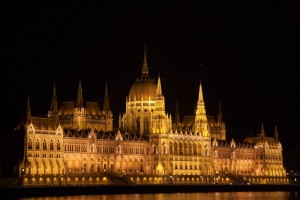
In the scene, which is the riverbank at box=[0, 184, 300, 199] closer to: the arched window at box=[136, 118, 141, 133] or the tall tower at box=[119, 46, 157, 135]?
the tall tower at box=[119, 46, 157, 135]

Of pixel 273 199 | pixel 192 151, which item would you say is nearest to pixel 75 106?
pixel 192 151

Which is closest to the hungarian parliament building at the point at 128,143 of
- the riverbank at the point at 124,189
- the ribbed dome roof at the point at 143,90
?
the ribbed dome roof at the point at 143,90

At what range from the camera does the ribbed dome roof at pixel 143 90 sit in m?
189

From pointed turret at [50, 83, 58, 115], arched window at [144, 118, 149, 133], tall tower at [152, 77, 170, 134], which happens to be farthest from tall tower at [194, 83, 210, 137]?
pointed turret at [50, 83, 58, 115]

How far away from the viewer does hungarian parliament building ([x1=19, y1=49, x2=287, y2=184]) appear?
159 meters

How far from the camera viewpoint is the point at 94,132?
6708 inches

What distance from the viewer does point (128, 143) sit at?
17612 centimetres

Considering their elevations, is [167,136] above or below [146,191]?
above

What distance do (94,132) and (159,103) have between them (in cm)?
1766

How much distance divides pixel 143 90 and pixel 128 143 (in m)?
17.3

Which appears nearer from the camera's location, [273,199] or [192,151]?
[273,199]

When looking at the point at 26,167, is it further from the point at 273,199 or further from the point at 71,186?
the point at 273,199

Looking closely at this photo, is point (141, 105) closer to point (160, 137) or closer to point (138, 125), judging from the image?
point (138, 125)

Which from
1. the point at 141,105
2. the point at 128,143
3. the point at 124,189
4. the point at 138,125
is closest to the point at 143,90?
the point at 141,105
